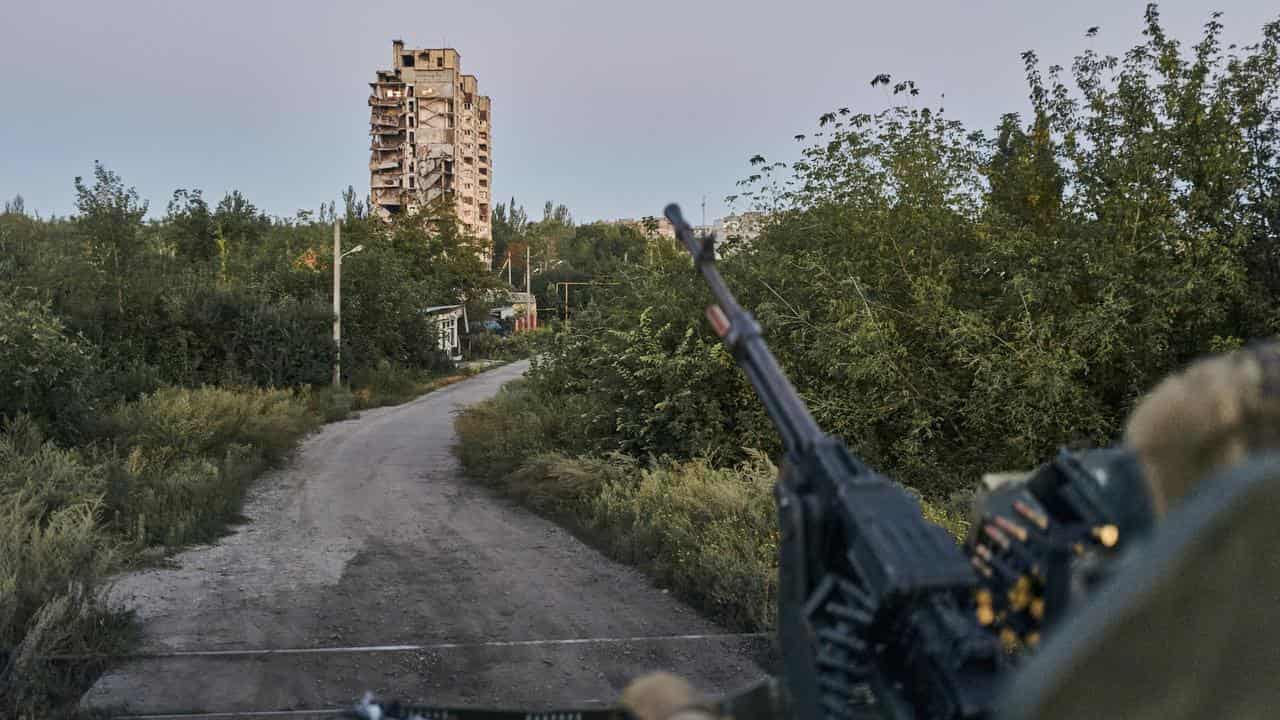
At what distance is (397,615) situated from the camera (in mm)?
7402

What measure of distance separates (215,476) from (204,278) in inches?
514

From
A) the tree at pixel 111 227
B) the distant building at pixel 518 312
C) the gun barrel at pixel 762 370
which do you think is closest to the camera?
the gun barrel at pixel 762 370

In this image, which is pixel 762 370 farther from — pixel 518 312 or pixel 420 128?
pixel 420 128

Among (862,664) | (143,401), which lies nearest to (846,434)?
(862,664)

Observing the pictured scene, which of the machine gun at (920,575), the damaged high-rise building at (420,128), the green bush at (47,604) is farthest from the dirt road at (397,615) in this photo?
the damaged high-rise building at (420,128)

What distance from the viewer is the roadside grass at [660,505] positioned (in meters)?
7.57

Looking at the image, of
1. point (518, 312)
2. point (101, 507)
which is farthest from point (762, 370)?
point (518, 312)

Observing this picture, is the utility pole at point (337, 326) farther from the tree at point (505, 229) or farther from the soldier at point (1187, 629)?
the tree at point (505, 229)

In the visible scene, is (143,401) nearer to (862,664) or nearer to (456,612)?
(456,612)

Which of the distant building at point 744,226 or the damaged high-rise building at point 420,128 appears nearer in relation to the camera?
the distant building at point 744,226

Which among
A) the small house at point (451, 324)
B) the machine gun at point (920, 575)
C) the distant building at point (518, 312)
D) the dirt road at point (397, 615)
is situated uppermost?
the distant building at point (518, 312)

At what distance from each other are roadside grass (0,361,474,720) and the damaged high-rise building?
5363 centimetres

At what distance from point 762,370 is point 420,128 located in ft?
236

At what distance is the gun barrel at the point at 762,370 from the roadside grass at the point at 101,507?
5140 millimetres
